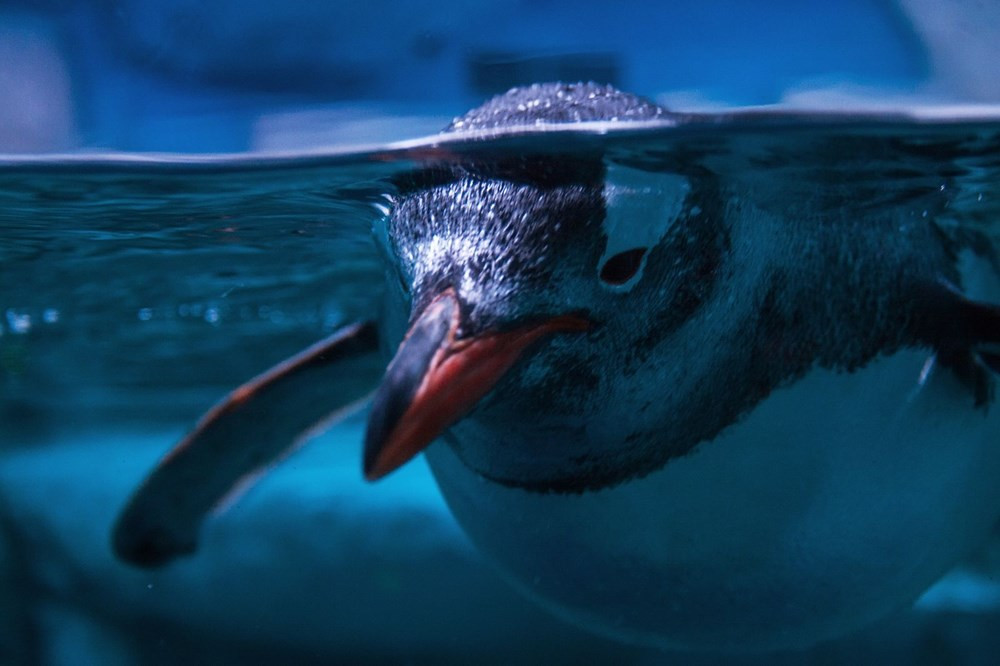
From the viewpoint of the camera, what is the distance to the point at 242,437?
2.80 meters

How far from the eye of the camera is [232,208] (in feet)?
11.2

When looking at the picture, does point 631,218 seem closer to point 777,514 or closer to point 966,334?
point 777,514

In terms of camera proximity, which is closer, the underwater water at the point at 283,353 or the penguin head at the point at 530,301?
the penguin head at the point at 530,301

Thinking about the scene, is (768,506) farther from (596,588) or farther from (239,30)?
(239,30)

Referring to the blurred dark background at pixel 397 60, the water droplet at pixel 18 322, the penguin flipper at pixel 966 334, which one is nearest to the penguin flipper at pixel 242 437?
the blurred dark background at pixel 397 60

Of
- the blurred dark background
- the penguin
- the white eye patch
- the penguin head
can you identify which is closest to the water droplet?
the blurred dark background

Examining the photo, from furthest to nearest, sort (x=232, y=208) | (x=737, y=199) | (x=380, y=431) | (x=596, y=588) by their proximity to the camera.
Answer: (x=232, y=208)
(x=596, y=588)
(x=737, y=199)
(x=380, y=431)

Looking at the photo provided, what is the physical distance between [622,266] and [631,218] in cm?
9

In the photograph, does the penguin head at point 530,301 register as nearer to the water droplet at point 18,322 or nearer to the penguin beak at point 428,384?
the penguin beak at point 428,384

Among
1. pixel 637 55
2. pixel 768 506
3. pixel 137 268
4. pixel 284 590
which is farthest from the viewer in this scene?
pixel 284 590

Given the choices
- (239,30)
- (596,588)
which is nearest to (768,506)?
(596,588)

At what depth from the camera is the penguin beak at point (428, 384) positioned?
131 centimetres

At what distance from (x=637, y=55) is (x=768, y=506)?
1702 millimetres

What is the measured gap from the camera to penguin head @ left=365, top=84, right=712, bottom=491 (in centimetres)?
136
